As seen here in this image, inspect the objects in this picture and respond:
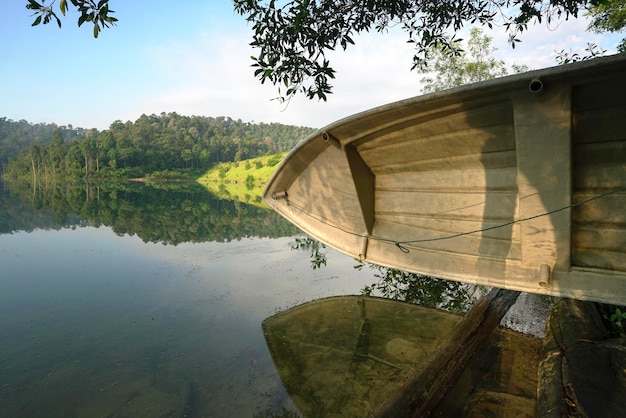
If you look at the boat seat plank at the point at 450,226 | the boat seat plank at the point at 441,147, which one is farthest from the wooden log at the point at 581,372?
the boat seat plank at the point at 441,147

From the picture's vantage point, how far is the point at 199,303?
6.09m

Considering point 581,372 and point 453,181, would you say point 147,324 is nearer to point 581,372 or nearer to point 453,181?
point 453,181

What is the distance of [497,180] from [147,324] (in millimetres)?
5128

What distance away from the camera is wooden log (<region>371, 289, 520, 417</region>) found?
252cm

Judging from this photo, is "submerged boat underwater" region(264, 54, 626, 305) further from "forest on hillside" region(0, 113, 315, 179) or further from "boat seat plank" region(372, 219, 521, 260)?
"forest on hillside" region(0, 113, 315, 179)

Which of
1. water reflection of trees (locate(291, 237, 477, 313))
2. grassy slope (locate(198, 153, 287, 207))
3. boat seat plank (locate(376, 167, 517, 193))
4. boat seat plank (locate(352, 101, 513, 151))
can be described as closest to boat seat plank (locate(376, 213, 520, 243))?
boat seat plank (locate(376, 167, 517, 193))

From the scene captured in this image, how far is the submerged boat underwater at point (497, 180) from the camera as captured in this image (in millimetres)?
2258

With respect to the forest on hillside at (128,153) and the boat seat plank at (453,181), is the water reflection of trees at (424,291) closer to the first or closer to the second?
the boat seat plank at (453,181)

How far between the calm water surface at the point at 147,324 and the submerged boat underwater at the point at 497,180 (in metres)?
2.15

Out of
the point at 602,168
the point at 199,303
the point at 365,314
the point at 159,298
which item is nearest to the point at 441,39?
the point at 602,168

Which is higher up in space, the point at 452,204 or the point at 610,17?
the point at 610,17

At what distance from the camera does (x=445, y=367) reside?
9.82ft

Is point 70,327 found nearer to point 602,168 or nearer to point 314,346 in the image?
point 314,346

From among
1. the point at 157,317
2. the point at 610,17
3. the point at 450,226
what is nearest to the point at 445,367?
the point at 450,226
